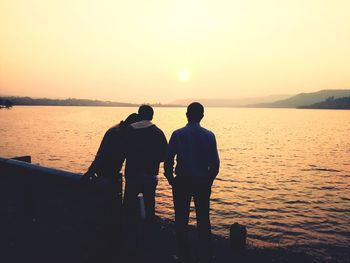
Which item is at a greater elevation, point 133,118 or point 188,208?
point 133,118

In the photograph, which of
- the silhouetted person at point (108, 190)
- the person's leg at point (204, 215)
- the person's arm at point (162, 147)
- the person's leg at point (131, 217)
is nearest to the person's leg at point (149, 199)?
the person's leg at point (131, 217)

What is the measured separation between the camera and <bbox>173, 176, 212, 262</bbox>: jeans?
5.61m

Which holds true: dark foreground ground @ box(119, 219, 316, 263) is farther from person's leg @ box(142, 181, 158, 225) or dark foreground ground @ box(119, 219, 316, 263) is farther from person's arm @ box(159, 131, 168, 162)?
person's arm @ box(159, 131, 168, 162)

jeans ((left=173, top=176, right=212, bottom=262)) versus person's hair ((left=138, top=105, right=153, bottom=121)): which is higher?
person's hair ((left=138, top=105, right=153, bottom=121))

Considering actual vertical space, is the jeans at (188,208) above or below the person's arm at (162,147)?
below

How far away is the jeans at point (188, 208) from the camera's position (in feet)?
18.4

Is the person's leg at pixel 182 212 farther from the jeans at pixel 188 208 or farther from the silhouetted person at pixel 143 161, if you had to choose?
the silhouetted person at pixel 143 161

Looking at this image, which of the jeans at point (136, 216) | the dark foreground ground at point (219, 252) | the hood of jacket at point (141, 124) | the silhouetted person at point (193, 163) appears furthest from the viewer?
the dark foreground ground at point (219, 252)

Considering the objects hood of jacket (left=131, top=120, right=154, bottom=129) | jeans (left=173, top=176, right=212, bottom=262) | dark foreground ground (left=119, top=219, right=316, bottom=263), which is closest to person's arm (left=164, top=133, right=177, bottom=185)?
jeans (left=173, top=176, right=212, bottom=262)

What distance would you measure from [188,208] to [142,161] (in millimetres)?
1213

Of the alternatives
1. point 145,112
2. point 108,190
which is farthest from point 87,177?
point 145,112

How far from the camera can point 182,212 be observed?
5.76 meters

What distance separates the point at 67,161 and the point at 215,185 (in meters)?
17.9

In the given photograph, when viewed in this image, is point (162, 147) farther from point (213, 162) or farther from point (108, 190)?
point (108, 190)
